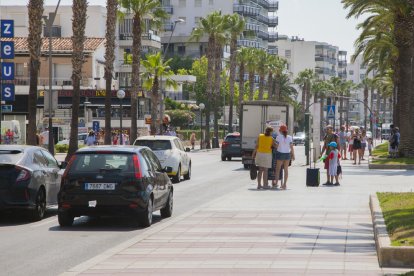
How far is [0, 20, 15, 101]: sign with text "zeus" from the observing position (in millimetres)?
43062

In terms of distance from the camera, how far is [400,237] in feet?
45.8

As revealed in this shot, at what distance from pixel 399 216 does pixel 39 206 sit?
6.97 m

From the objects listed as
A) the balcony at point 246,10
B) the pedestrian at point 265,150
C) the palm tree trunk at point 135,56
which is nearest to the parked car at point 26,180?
the pedestrian at point 265,150

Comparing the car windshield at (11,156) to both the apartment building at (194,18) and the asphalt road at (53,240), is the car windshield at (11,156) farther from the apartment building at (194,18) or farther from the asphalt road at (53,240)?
the apartment building at (194,18)

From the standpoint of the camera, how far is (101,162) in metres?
18.8

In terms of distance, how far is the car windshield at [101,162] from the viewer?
1855 centimetres

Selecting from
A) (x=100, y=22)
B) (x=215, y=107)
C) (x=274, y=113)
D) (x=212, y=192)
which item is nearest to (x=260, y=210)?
(x=212, y=192)

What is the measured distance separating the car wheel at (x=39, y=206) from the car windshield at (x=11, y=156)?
2.53 feet

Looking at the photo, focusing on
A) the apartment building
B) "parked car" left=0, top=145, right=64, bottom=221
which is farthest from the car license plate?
the apartment building

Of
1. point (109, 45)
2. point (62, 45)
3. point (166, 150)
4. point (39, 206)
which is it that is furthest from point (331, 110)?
point (62, 45)

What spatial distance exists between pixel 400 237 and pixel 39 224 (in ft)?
25.8

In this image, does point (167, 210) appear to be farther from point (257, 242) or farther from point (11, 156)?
point (257, 242)

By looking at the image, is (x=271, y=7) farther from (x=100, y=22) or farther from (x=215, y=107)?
(x=215, y=107)

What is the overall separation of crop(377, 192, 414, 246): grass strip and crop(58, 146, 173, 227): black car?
419cm
